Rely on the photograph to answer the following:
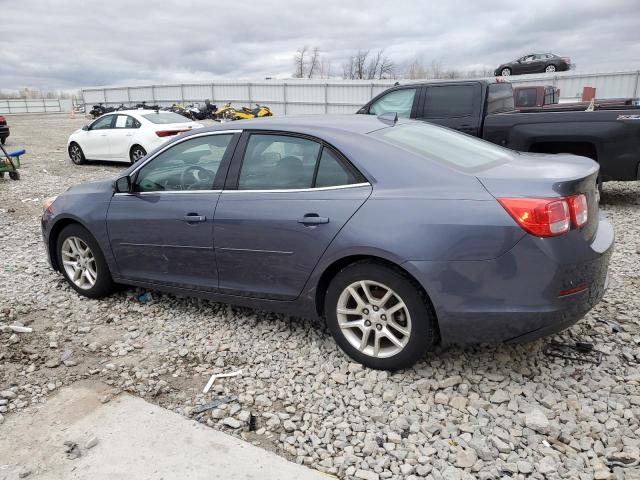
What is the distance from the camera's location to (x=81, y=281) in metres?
4.72

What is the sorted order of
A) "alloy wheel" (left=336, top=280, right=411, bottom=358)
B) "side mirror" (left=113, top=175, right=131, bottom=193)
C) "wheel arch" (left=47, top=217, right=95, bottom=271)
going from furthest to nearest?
"wheel arch" (left=47, top=217, right=95, bottom=271)
"side mirror" (left=113, top=175, right=131, bottom=193)
"alloy wheel" (left=336, top=280, right=411, bottom=358)

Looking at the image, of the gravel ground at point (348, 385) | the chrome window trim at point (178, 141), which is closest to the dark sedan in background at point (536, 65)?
the gravel ground at point (348, 385)

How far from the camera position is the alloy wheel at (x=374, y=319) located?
10.3 feet

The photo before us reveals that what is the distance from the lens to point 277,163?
3623 mm

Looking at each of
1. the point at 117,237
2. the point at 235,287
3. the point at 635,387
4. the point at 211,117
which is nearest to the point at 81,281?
the point at 117,237

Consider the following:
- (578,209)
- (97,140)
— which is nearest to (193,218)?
(578,209)

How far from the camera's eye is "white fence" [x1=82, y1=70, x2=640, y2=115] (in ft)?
80.0

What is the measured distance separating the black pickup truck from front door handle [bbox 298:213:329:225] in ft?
16.8

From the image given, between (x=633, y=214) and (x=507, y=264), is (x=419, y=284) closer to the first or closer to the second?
(x=507, y=264)

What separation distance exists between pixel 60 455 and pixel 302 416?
127 cm

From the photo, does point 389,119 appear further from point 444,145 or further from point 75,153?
point 75,153

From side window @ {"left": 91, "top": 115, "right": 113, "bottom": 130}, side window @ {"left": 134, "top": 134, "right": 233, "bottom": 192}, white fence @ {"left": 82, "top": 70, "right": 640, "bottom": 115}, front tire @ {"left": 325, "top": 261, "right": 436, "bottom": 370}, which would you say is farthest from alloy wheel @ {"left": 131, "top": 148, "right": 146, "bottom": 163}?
white fence @ {"left": 82, "top": 70, "right": 640, "bottom": 115}

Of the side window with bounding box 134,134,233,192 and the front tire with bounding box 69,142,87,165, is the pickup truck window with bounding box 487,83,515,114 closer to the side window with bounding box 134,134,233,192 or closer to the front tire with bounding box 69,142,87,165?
the side window with bounding box 134,134,233,192

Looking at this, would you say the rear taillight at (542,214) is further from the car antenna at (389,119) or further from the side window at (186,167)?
the side window at (186,167)
